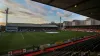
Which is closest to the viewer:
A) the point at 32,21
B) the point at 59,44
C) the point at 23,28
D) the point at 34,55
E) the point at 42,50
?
the point at 34,55

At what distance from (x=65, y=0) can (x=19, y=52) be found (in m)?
8.99

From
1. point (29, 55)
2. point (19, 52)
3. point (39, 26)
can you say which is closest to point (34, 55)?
point (29, 55)

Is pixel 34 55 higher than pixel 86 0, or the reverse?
pixel 86 0

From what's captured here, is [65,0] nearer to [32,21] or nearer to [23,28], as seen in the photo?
[23,28]

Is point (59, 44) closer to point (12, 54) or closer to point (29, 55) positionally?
point (29, 55)

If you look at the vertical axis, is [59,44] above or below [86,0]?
below

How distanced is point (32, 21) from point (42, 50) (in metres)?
102

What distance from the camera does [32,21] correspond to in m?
118

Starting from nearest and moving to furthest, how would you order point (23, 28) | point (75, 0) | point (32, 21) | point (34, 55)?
point (75, 0)
point (34, 55)
point (23, 28)
point (32, 21)

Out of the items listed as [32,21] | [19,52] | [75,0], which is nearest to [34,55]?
[19,52]

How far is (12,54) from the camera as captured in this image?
1382 centimetres

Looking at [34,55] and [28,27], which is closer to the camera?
[34,55]

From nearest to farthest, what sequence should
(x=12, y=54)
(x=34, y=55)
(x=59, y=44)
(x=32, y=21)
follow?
(x=12, y=54), (x=34, y=55), (x=59, y=44), (x=32, y=21)

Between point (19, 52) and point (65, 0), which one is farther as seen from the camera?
point (19, 52)
